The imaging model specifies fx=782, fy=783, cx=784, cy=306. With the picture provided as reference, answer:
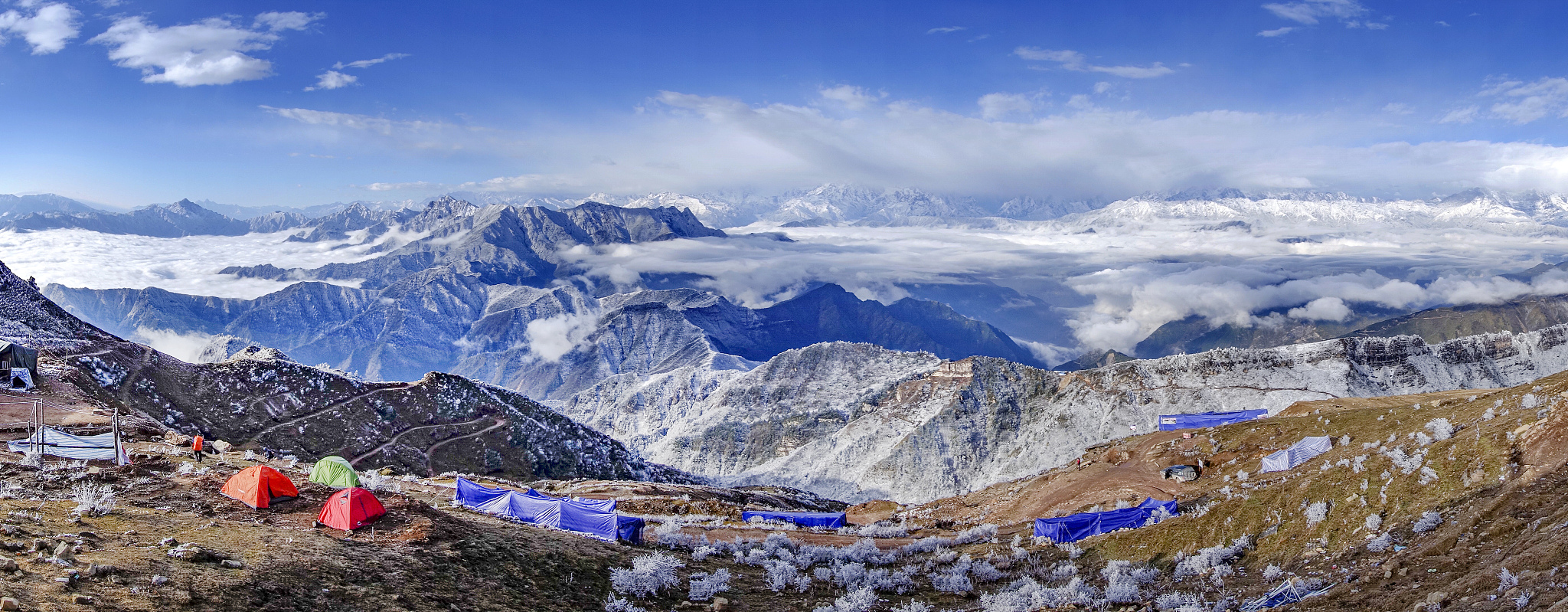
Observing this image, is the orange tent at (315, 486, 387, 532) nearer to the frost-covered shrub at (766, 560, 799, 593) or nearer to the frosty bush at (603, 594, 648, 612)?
the frosty bush at (603, 594, 648, 612)

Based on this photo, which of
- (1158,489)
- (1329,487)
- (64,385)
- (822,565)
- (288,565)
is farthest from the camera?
(64,385)

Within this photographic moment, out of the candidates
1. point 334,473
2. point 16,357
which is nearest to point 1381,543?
point 334,473

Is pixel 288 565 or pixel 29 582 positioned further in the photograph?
pixel 288 565

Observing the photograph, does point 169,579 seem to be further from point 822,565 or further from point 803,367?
point 803,367

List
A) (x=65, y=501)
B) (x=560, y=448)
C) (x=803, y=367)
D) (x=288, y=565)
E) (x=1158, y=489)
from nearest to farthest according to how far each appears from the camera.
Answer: (x=288, y=565)
(x=65, y=501)
(x=1158, y=489)
(x=560, y=448)
(x=803, y=367)

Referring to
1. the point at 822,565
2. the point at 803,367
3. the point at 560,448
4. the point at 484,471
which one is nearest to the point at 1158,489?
the point at 822,565

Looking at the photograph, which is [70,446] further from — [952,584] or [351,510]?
[952,584]

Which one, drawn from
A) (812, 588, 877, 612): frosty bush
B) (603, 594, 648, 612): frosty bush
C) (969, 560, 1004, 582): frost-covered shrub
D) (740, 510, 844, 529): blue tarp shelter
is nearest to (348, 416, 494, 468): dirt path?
(740, 510, 844, 529): blue tarp shelter
